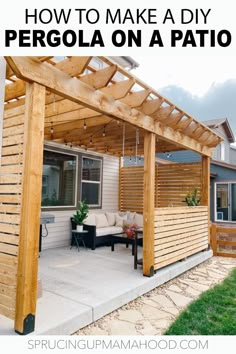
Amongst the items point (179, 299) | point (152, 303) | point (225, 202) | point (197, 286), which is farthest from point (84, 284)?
point (225, 202)

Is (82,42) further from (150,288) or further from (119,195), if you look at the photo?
(119,195)

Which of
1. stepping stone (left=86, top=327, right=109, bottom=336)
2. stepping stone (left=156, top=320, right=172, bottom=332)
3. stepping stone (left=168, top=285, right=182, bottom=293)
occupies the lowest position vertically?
stepping stone (left=168, top=285, right=182, bottom=293)

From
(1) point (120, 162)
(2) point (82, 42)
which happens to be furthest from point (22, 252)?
(1) point (120, 162)

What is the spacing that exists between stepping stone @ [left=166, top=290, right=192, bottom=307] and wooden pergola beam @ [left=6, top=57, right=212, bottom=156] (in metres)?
2.67

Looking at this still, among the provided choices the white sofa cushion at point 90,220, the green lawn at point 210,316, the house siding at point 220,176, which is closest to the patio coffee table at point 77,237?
the white sofa cushion at point 90,220

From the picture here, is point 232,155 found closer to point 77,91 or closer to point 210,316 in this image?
point 210,316

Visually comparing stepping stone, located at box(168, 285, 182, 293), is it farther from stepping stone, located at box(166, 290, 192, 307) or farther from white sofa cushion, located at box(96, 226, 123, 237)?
white sofa cushion, located at box(96, 226, 123, 237)

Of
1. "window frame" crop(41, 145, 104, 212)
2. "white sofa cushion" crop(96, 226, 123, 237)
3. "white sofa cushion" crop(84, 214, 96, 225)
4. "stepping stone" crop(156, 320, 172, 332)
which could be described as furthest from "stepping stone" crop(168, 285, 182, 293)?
"window frame" crop(41, 145, 104, 212)

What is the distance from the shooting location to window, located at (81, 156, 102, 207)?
7.70 meters

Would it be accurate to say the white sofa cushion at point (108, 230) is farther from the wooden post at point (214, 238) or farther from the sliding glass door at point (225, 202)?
the sliding glass door at point (225, 202)

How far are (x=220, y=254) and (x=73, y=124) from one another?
5.15m

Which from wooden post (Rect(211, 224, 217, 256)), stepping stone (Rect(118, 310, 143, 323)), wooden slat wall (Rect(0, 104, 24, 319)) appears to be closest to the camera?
wooden slat wall (Rect(0, 104, 24, 319))

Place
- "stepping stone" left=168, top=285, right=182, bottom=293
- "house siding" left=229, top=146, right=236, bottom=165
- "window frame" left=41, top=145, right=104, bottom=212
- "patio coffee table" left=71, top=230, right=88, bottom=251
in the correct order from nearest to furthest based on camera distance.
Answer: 1. "stepping stone" left=168, top=285, right=182, bottom=293
2. "patio coffee table" left=71, top=230, right=88, bottom=251
3. "window frame" left=41, top=145, right=104, bottom=212
4. "house siding" left=229, top=146, right=236, bottom=165

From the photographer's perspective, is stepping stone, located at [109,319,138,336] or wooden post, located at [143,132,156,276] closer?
stepping stone, located at [109,319,138,336]
